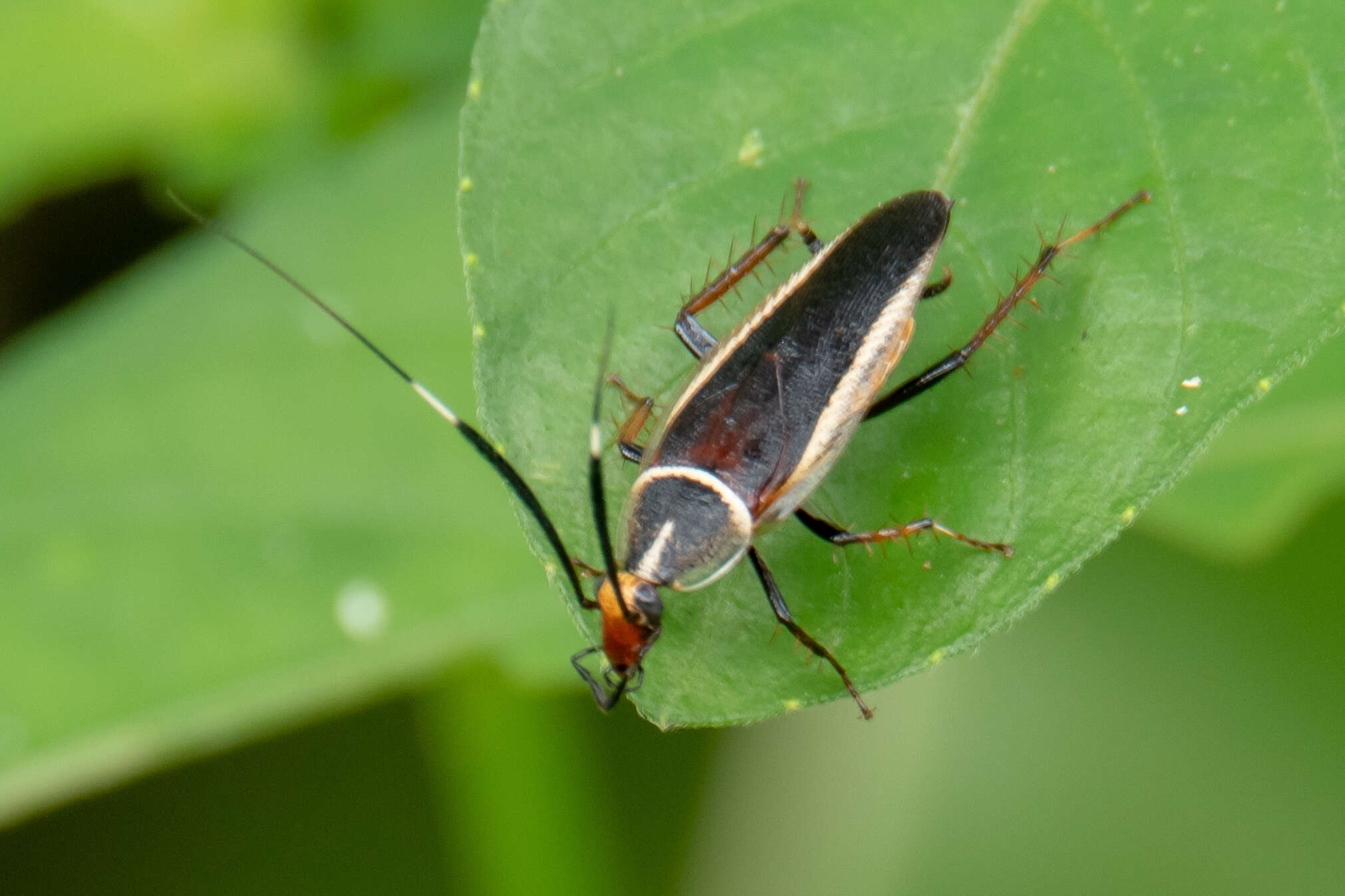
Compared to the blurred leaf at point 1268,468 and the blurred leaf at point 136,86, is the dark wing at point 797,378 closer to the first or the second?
the blurred leaf at point 1268,468

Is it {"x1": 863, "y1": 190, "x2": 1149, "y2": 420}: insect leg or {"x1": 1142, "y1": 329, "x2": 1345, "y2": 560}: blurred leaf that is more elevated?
{"x1": 863, "y1": 190, "x2": 1149, "y2": 420}: insect leg

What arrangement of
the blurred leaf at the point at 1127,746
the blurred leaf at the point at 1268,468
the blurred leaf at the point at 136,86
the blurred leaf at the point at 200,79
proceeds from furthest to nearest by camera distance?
the blurred leaf at the point at 136,86
the blurred leaf at the point at 200,79
the blurred leaf at the point at 1127,746
the blurred leaf at the point at 1268,468

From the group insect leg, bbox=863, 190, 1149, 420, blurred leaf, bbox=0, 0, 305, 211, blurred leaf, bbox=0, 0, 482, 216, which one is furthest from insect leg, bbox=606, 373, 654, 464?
blurred leaf, bbox=0, 0, 305, 211

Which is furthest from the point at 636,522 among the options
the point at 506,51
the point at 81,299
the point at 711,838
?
the point at 81,299

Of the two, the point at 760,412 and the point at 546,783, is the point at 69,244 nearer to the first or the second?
the point at 546,783

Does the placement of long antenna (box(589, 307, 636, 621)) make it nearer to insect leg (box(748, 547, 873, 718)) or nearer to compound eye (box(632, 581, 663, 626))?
compound eye (box(632, 581, 663, 626))

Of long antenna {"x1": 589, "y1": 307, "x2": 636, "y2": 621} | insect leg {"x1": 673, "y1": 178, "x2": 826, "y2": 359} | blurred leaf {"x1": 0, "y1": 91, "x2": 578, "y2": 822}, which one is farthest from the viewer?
blurred leaf {"x1": 0, "y1": 91, "x2": 578, "y2": 822}

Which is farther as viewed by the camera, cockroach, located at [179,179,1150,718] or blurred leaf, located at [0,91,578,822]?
blurred leaf, located at [0,91,578,822]

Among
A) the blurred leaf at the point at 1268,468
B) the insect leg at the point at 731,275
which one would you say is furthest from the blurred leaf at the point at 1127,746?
Answer: the insect leg at the point at 731,275
